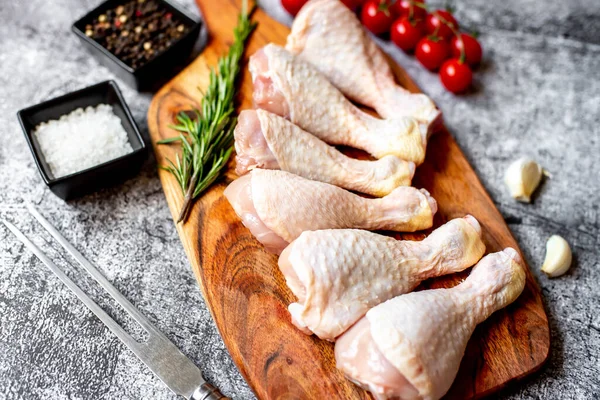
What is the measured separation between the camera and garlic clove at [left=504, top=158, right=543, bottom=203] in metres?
3.02

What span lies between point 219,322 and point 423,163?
1.33 meters

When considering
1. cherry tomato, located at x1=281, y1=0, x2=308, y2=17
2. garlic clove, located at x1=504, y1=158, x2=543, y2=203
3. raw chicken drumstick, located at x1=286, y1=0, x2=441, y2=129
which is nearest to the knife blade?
raw chicken drumstick, located at x1=286, y1=0, x2=441, y2=129

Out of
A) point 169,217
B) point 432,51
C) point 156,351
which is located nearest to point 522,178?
point 432,51

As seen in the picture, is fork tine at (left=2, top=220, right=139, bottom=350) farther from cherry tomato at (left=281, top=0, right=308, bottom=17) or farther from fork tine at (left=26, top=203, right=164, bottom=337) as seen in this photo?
cherry tomato at (left=281, top=0, right=308, bottom=17)

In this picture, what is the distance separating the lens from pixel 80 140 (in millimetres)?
2781

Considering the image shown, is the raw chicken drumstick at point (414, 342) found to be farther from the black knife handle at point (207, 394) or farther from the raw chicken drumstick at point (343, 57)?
the raw chicken drumstick at point (343, 57)

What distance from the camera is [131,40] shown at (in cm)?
317

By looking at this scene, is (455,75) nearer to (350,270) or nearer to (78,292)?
(350,270)

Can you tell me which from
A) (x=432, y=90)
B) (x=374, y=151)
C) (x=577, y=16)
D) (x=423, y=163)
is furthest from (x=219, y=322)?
(x=577, y=16)

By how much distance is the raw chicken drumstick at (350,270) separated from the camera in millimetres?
2246

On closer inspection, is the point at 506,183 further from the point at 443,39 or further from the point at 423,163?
the point at 443,39

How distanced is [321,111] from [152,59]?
96 cm

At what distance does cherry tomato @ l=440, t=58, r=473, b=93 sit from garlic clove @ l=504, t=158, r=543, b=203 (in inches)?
22.5

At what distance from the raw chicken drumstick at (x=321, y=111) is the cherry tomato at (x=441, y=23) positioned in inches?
35.0
